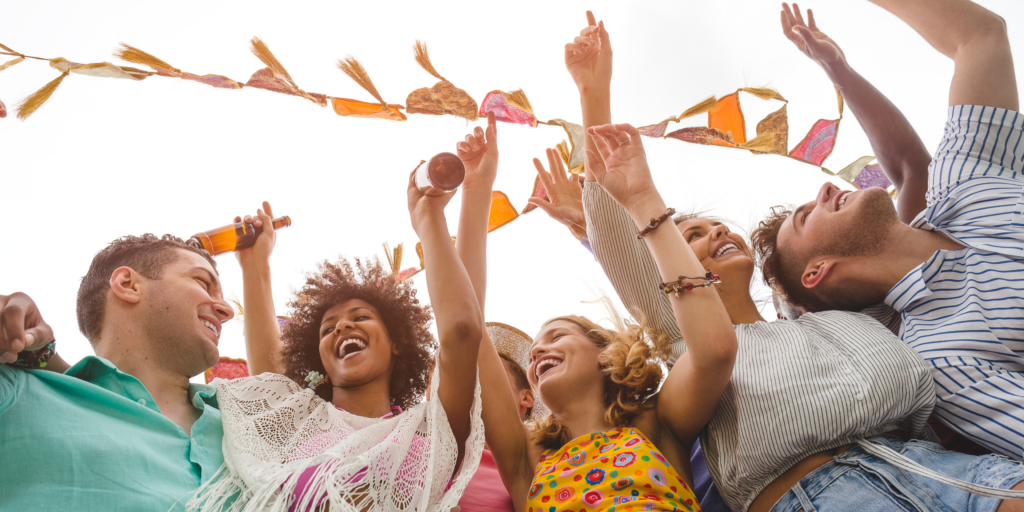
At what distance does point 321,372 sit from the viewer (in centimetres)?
185

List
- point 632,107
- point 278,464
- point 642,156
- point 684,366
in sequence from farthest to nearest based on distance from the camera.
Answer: point 632,107 → point 642,156 → point 684,366 → point 278,464

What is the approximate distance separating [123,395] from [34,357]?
0.21 meters

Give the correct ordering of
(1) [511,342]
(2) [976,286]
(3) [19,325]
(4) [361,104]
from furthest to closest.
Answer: (1) [511,342]
(4) [361,104]
(2) [976,286]
(3) [19,325]

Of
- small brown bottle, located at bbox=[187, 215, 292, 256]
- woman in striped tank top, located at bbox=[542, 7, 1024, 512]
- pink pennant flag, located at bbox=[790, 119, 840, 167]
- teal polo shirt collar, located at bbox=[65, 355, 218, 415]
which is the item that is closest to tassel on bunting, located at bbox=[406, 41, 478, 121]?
woman in striped tank top, located at bbox=[542, 7, 1024, 512]

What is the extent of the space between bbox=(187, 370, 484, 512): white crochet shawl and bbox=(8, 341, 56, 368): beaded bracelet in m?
0.38

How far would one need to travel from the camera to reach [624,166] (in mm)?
1448

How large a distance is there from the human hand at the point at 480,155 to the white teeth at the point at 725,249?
68 centimetres

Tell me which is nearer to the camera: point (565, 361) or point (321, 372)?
point (565, 361)

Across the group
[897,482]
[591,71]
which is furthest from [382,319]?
[897,482]

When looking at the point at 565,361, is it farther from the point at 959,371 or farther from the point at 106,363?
the point at 106,363

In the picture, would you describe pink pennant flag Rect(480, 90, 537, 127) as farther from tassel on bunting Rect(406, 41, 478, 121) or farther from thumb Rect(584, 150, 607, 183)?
thumb Rect(584, 150, 607, 183)

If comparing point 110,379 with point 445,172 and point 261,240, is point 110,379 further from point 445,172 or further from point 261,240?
point 445,172

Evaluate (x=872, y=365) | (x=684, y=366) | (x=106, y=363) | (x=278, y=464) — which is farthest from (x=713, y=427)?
(x=106, y=363)

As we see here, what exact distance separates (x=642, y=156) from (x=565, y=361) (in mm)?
572
